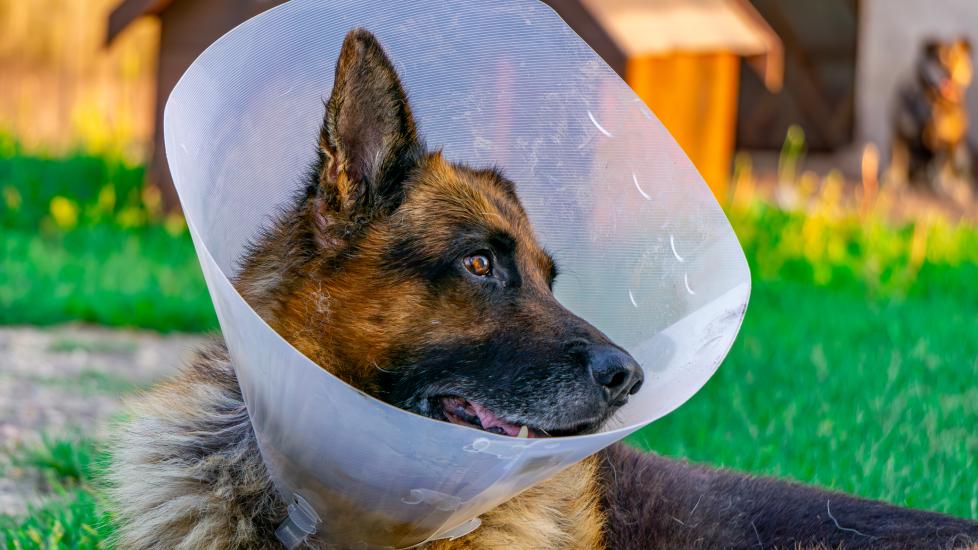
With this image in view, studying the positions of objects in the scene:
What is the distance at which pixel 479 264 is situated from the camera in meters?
2.62

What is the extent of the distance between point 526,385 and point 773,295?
5195 millimetres

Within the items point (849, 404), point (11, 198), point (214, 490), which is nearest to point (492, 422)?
point (214, 490)

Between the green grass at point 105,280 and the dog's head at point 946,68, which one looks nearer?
the green grass at point 105,280

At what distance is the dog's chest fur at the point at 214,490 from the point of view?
2475 mm

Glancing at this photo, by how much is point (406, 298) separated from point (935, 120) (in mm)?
10112

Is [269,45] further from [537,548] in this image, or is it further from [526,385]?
[537,548]

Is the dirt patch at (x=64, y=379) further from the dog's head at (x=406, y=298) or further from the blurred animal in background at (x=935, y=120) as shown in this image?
the blurred animal in background at (x=935, y=120)

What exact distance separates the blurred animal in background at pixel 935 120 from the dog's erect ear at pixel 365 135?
9361 mm

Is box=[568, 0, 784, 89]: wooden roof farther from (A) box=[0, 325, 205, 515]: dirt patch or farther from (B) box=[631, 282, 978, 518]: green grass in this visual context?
(A) box=[0, 325, 205, 515]: dirt patch

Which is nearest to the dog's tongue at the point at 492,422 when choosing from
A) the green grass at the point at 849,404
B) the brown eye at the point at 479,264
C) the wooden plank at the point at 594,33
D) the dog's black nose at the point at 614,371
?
the dog's black nose at the point at 614,371

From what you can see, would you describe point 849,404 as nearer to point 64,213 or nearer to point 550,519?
point 550,519

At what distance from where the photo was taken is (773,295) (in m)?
7.29

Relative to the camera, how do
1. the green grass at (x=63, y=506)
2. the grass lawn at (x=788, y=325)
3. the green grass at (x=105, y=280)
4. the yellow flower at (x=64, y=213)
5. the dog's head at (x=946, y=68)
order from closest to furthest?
1. the green grass at (x=63, y=506)
2. the grass lawn at (x=788, y=325)
3. the green grass at (x=105, y=280)
4. the yellow flower at (x=64, y=213)
5. the dog's head at (x=946, y=68)

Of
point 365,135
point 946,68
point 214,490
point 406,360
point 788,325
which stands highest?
→ point 365,135
